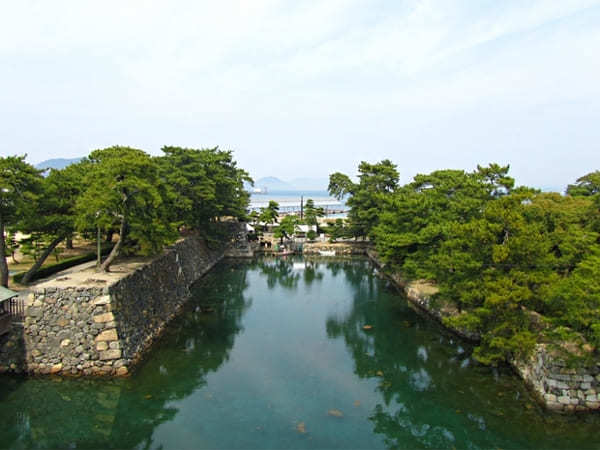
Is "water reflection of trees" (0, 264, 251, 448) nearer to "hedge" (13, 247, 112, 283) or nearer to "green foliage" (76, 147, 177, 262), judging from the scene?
"green foliage" (76, 147, 177, 262)

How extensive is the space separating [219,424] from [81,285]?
6.99 m

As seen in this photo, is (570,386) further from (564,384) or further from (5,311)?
(5,311)

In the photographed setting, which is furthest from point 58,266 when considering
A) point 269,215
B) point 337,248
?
point 337,248

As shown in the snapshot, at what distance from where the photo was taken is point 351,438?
1081 centimetres

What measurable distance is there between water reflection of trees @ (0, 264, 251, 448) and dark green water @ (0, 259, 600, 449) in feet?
0.12

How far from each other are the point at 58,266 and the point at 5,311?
5.49 meters

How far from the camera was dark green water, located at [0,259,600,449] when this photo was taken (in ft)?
35.4

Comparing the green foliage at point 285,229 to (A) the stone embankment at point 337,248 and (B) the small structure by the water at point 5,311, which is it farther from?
(B) the small structure by the water at point 5,311

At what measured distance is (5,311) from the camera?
1352 centimetres

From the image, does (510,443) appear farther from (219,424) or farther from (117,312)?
(117,312)

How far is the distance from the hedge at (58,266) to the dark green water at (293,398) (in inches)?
205

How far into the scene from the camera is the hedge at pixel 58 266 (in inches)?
674

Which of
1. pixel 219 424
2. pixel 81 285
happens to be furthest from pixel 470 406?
pixel 81 285

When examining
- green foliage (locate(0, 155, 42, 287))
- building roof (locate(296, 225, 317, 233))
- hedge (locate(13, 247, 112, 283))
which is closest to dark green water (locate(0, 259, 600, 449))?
hedge (locate(13, 247, 112, 283))
